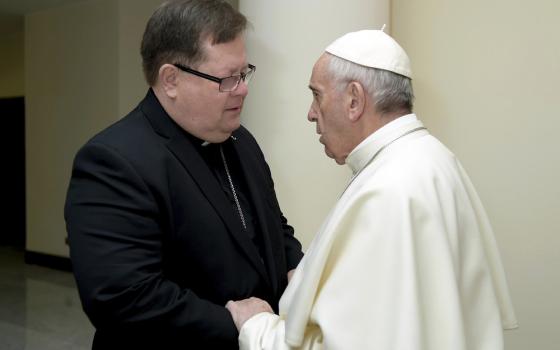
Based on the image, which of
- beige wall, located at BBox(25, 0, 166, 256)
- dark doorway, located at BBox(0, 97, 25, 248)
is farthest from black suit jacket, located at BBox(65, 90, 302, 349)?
dark doorway, located at BBox(0, 97, 25, 248)

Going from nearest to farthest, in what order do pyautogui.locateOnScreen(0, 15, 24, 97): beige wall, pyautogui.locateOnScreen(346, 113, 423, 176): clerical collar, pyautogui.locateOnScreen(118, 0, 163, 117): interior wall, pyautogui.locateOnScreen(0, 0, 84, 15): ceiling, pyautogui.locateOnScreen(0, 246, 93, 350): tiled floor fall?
pyautogui.locateOnScreen(346, 113, 423, 176): clerical collar
pyautogui.locateOnScreen(0, 246, 93, 350): tiled floor
pyautogui.locateOnScreen(118, 0, 163, 117): interior wall
pyautogui.locateOnScreen(0, 0, 84, 15): ceiling
pyautogui.locateOnScreen(0, 15, 24, 97): beige wall

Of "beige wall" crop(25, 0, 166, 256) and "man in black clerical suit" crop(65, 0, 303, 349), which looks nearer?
"man in black clerical suit" crop(65, 0, 303, 349)

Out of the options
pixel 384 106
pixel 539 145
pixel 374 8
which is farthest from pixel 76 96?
pixel 384 106

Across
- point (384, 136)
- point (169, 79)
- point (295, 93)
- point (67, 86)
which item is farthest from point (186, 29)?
point (67, 86)

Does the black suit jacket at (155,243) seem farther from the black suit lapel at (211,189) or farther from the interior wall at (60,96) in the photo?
the interior wall at (60,96)

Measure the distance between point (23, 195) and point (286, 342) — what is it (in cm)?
954

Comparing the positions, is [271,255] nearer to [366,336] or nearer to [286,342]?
[286,342]

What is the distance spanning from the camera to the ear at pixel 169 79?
1.63 m

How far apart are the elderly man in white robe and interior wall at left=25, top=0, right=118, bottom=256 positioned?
5.34 meters

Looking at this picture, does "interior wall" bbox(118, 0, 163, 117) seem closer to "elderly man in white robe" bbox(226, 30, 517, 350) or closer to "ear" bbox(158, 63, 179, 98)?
"ear" bbox(158, 63, 179, 98)

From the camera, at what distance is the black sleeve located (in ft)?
4.56

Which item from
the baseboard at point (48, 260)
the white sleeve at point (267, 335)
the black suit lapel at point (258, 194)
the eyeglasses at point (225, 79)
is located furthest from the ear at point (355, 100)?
the baseboard at point (48, 260)

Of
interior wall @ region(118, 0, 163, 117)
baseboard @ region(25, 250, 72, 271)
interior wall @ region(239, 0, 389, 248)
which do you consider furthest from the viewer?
baseboard @ region(25, 250, 72, 271)

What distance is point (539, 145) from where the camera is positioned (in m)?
3.15
